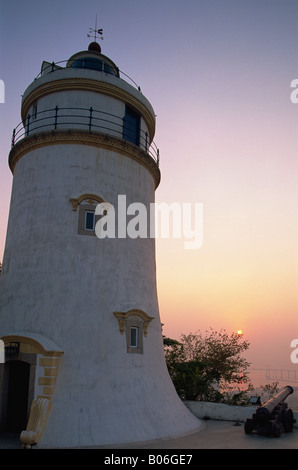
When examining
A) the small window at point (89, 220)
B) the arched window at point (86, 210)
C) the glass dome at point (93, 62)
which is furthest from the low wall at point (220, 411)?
the glass dome at point (93, 62)

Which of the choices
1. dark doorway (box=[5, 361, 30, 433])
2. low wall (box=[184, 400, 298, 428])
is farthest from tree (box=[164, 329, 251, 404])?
dark doorway (box=[5, 361, 30, 433])

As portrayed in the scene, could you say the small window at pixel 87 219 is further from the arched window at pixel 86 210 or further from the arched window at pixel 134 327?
the arched window at pixel 134 327

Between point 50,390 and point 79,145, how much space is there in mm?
9448

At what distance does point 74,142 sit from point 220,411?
47.7ft

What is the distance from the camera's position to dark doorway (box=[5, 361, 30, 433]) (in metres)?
14.5

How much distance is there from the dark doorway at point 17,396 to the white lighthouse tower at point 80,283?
0.12ft

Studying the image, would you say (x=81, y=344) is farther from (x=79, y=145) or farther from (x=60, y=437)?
(x=79, y=145)

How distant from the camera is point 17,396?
14.8m

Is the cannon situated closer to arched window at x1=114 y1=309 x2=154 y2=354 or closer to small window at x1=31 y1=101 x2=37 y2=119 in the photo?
arched window at x1=114 y1=309 x2=154 y2=354

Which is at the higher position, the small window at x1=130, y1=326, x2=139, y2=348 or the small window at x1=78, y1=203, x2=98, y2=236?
the small window at x1=78, y1=203, x2=98, y2=236

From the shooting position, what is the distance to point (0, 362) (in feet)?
47.1

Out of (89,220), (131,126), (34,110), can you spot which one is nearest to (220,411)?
(89,220)

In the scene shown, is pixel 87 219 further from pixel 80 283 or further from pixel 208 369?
pixel 208 369

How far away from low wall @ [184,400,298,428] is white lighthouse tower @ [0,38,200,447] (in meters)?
2.74
